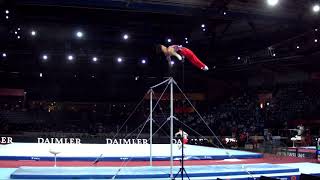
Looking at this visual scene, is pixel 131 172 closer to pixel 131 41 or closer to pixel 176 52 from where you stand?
pixel 176 52

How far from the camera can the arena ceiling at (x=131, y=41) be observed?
1844 cm

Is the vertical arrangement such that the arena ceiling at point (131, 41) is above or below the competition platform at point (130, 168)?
above

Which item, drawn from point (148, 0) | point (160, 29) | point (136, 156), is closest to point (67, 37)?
point (160, 29)

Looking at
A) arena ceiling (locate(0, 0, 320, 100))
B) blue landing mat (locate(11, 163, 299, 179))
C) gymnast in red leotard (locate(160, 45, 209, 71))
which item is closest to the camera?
blue landing mat (locate(11, 163, 299, 179))

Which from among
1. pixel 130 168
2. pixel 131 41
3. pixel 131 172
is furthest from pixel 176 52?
pixel 131 41

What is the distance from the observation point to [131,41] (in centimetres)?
2406

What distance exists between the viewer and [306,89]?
25.9 meters

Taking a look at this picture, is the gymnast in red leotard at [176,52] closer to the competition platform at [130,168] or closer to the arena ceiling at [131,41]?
the competition platform at [130,168]

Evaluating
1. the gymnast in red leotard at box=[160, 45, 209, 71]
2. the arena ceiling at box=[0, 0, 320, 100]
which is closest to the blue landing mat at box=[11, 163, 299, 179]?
the gymnast in red leotard at box=[160, 45, 209, 71]

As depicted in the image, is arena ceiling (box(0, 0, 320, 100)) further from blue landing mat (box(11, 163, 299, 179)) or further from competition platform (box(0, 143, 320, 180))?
blue landing mat (box(11, 163, 299, 179))

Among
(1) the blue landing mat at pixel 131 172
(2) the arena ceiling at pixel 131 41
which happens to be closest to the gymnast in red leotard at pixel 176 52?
(1) the blue landing mat at pixel 131 172

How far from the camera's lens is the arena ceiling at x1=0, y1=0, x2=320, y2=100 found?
60.5ft

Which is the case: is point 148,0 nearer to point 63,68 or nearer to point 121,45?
point 121,45

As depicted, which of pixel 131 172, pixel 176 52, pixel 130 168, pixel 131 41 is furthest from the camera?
pixel 131 41
